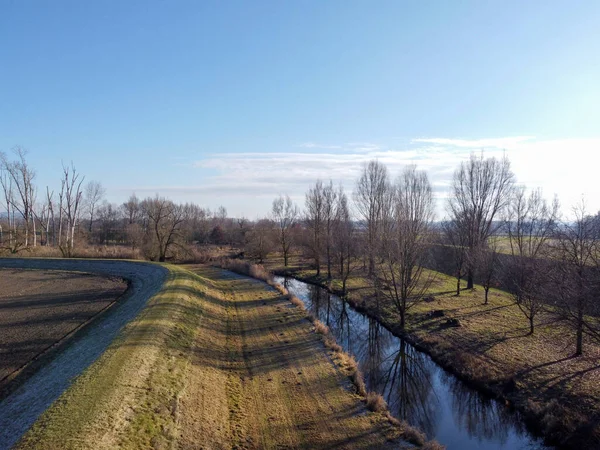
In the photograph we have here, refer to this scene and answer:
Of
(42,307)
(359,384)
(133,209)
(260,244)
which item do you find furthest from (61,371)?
(133,209)

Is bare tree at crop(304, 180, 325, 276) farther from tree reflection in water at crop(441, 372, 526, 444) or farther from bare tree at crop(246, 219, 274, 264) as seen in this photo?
tree reflection in water at crop(441, 372, 526, 444)

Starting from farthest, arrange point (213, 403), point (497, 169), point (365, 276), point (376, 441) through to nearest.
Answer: point (365, 276) → point (497, 169) → point (213, 403) → point (376, 441)

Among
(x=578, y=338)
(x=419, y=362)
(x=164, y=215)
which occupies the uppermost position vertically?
(x=164, y=215)

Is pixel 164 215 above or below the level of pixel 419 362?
above

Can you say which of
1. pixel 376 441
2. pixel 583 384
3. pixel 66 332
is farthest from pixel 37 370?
pixel 583 384

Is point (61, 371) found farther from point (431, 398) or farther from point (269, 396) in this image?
point (431, 398)

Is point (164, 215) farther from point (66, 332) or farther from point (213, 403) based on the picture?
point (213, 403)

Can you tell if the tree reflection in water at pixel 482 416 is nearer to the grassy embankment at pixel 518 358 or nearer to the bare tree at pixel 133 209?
the grassy embankment at pixel 518 358
